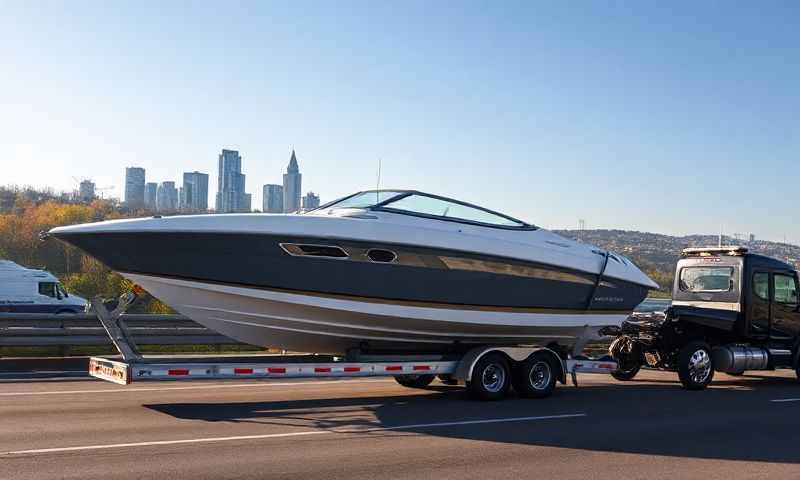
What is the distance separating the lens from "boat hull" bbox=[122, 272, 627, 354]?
425 inches

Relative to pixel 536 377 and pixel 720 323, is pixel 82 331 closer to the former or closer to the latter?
pixel 536 377

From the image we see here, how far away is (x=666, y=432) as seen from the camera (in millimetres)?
10078

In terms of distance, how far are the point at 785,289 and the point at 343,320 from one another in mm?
10000

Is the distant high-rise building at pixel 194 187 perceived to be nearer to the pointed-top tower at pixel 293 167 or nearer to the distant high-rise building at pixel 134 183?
the distant high-rise building at pixel 134 183

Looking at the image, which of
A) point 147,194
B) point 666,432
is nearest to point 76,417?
point 666,432

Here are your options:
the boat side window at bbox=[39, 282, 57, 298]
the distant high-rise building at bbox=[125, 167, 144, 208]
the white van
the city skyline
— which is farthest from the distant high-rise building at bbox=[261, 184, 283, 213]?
→ the distant high-rise building at bbox=[125, 167, 144, 208]

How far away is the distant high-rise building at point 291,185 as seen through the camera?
1481 centimetres

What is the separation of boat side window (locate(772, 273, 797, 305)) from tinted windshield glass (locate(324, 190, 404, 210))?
343 inches

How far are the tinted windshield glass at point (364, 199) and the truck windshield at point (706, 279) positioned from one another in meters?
7.59

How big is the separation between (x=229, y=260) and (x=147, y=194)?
145m

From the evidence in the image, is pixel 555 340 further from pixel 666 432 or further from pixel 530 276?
pixel 666 432

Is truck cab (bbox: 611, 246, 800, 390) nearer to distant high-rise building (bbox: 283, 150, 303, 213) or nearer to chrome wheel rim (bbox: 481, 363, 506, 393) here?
chrome wheel rim (bbox: 481, 363, 506, 393)

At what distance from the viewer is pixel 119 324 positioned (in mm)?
10852

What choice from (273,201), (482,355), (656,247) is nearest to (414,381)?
(482,355)
